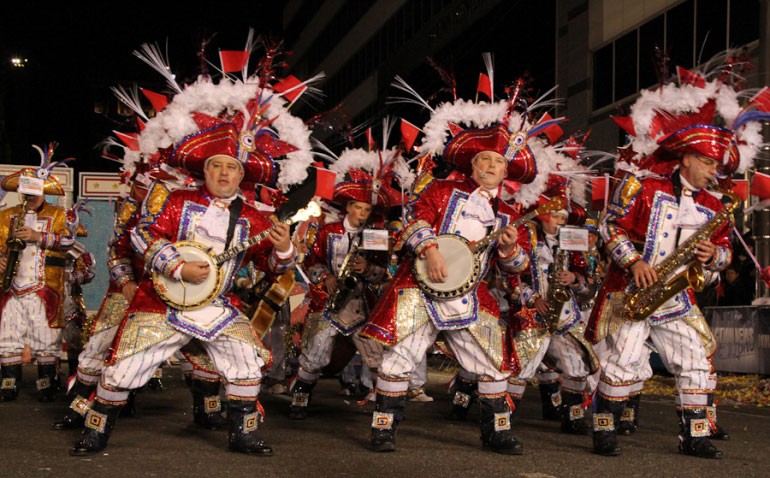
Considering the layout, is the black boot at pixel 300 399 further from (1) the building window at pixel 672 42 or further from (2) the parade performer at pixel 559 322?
(1) the building window at pixel 672 42

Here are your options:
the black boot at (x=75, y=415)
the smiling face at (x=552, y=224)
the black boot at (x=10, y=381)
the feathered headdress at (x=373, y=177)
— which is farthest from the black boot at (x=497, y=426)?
the black boot at (x=10, y=381)

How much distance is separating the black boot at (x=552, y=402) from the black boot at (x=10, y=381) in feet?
15.9

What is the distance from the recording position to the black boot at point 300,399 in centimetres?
793

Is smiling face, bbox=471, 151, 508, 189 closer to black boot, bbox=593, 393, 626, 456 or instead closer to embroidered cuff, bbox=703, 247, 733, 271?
embroidered cuff, bbox=703, 247, 733, 271

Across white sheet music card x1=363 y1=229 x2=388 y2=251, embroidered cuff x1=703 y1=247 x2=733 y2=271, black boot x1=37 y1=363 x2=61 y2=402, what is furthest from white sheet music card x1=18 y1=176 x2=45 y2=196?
embroidered cuff x1=703 y1=247 x2=733 y2=271

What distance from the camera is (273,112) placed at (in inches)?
253

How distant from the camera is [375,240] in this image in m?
7.94

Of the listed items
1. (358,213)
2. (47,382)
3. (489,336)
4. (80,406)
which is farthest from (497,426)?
(47,382)

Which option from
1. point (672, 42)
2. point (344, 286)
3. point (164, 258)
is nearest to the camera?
point (164, 258)

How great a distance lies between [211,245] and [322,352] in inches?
96.5

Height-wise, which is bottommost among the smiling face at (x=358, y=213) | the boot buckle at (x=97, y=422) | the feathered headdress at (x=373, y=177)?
the boot buckle at (x=97, y=422)

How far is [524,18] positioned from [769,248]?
482 inches

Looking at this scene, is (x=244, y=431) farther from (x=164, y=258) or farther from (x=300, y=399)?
(x=300, y=399)

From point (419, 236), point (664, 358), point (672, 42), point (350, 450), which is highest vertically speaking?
point (672, 42)
